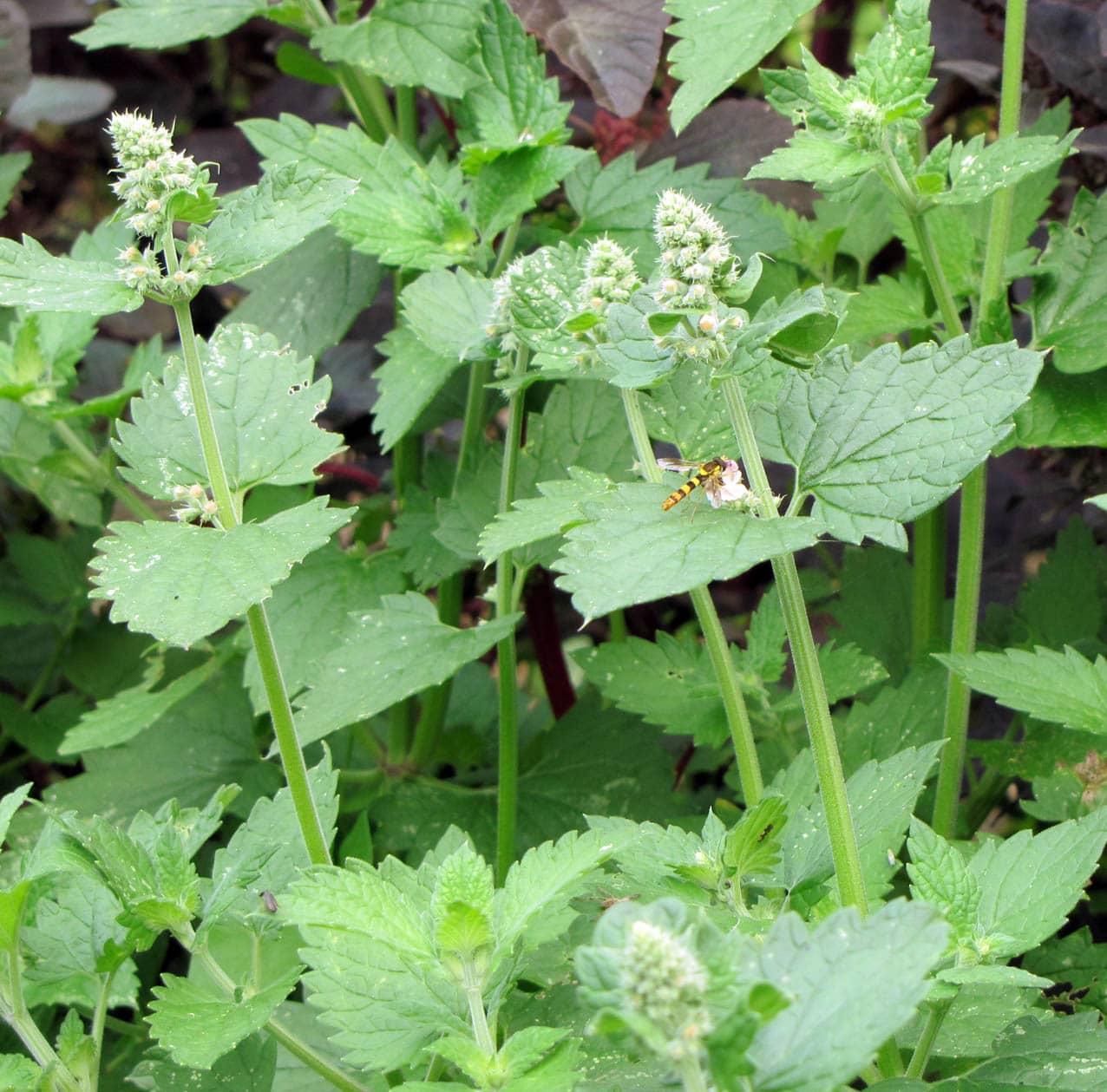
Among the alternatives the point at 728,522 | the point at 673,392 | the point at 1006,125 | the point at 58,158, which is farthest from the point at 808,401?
the point at 58,158

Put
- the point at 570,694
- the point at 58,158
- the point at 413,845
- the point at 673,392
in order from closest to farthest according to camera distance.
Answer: the point at 673,392 < the point at 413,845 < the point at 570,694 < the point at 58,158

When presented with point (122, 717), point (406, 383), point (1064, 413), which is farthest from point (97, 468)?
point (1064, 413)

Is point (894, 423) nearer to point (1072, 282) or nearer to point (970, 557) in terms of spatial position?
point (970, 557)

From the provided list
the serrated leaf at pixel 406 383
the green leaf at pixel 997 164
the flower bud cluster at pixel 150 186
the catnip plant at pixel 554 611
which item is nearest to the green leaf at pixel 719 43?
the catnip plant at pixel 554 611

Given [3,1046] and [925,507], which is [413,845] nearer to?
[3,1046]

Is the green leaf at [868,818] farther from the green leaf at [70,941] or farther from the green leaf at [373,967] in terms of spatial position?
the green leaf at [70,941]

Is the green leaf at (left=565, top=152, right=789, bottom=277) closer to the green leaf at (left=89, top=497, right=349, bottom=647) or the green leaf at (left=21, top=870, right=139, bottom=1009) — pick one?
the green leaf at (left=89, top=497, right=349, bottom=647)
